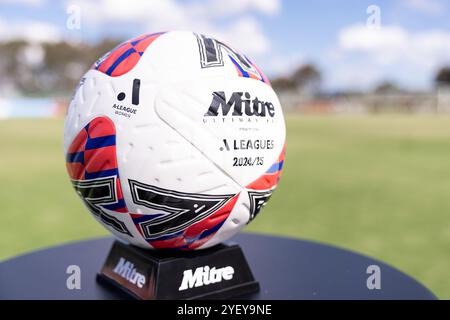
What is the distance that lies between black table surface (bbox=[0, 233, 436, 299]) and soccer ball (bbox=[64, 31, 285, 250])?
15.4 inches

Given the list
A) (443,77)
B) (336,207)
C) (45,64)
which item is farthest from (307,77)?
(336,207)

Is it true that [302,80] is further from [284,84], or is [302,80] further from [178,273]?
[178,273]

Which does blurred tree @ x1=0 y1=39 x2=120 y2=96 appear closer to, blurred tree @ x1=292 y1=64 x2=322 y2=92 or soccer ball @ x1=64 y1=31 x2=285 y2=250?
blurred tree @ x1=292 y1=64 x2=322 y2=92

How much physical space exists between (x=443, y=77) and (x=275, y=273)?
2841 inches

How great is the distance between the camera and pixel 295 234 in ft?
17.6

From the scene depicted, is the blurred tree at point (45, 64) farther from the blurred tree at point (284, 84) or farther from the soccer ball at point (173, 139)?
the soccer ball at point (173, 139)

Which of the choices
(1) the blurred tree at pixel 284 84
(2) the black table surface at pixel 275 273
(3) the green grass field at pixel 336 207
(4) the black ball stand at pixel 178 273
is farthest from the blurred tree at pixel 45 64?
(4) the black ball stand at pixel 178 273

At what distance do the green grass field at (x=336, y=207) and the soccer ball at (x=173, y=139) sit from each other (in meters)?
2.68

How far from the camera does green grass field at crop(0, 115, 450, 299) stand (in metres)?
5.02

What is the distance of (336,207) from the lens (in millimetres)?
6496
